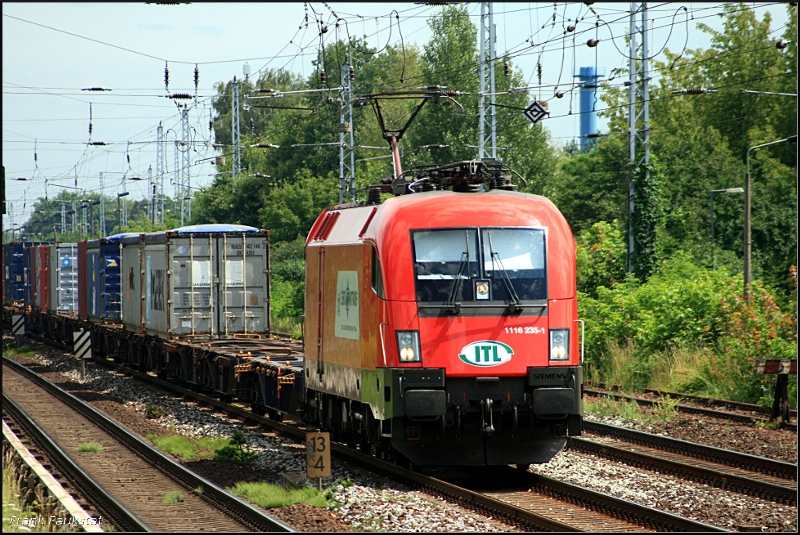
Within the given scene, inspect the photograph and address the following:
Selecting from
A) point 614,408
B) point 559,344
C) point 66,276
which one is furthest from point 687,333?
point 66,276

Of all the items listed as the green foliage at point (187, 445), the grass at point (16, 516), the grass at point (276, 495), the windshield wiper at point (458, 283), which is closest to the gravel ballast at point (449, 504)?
the grass at point (276, 495)

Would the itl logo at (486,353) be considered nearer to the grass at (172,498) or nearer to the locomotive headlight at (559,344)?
the locomotive headlight at (559,344)

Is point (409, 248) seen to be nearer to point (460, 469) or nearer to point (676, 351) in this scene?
point (460, 469)

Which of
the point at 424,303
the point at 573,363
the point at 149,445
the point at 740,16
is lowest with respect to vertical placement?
the point at 149,445

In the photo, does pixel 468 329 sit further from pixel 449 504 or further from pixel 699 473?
pixel 699 473

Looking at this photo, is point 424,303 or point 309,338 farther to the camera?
point 309,338

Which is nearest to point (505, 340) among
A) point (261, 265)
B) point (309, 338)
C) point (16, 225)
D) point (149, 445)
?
point (309, 338)

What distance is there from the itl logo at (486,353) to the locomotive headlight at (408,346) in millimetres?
492

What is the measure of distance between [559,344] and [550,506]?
1883mm

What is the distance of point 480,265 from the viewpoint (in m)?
11.9

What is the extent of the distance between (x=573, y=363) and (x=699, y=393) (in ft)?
28.6

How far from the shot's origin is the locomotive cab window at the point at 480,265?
11734 millimetres

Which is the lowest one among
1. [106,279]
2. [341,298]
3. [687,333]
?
[687,333]

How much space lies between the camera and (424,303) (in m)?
11.6
